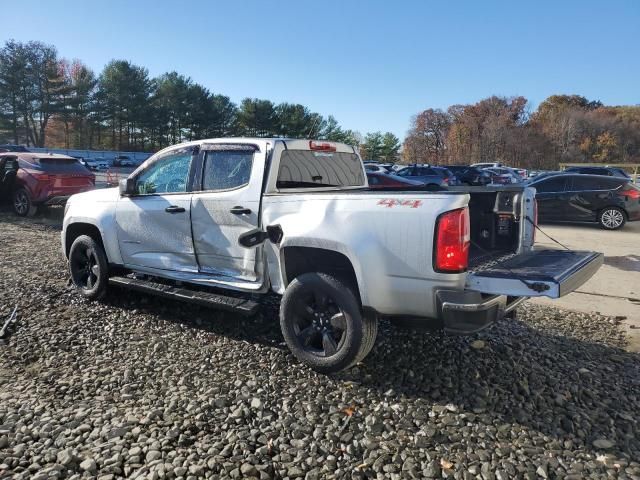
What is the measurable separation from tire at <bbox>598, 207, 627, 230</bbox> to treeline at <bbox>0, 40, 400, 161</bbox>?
1863 inches

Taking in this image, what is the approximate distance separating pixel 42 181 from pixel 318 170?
10.0 metres

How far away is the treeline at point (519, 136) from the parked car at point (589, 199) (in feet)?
184

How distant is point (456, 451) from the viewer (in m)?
2.94

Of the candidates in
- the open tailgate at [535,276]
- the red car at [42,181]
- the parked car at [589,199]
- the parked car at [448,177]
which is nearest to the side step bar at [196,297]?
the open tailgate at [535,276]

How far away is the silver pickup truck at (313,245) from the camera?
10.8 feet

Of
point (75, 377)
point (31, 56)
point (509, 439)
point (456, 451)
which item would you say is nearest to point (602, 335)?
point (509, 439)

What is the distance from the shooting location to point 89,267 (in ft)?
19.3

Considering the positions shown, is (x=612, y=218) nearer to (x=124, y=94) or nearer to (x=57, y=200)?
(x=57, y=200)

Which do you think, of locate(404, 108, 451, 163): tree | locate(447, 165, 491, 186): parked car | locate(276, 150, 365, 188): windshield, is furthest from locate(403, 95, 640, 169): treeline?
locate(276, 150, 365, 188): windshield

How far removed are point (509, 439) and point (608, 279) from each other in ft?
18.4

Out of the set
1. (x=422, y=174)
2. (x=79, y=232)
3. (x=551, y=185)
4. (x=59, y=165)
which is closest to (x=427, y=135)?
(x=422, y=174)

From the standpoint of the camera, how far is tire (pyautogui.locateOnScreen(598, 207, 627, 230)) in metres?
13.2

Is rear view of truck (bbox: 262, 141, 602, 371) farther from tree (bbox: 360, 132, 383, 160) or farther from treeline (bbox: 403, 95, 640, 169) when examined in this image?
tree (bbox: 360, 132, 383, 160)

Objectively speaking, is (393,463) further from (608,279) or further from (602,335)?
(608,279)
